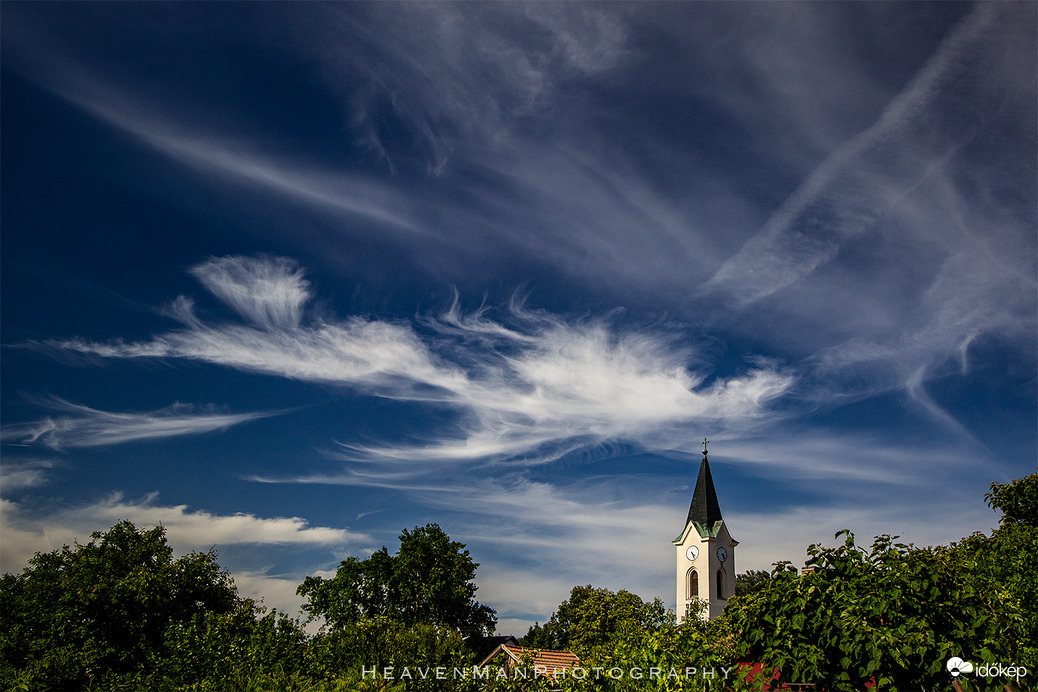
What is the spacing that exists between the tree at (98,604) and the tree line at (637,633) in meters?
0.08

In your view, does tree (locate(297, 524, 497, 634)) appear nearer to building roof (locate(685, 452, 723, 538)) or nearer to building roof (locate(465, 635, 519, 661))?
building roof (locate(465, 635, 519, 661))

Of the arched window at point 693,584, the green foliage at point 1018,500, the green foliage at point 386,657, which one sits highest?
the green foliage at point 1018,500

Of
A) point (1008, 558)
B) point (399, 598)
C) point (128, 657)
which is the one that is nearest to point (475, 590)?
point (399, 598)

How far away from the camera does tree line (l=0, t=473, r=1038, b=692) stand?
9344 millimetres

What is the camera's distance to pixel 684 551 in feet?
216

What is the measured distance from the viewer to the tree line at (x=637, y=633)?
368 inches

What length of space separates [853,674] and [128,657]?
114ft

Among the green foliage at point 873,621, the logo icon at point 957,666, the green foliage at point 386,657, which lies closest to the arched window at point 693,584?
the green foliage at point 386,657

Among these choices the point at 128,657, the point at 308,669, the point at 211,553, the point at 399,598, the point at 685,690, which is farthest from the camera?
the point at 399,598

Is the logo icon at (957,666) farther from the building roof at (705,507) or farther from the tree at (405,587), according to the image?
the building roof at (705,507)

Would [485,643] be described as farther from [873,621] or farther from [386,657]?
[873,621]

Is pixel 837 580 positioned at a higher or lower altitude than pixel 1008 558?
lower

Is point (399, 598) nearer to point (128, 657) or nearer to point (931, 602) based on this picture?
point (128, 657)

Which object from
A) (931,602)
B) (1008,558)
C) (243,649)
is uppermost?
(1008,558)
